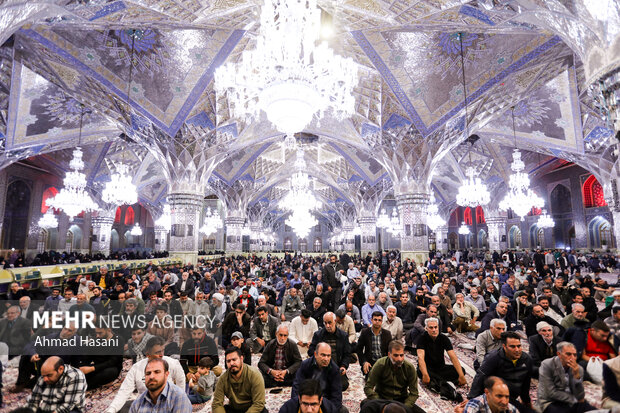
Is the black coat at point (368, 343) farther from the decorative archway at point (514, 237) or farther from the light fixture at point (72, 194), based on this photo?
the decorative archway at point (514, 237)

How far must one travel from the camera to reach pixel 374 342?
3.58 m

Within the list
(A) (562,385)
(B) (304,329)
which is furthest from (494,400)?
(B) (304,329)

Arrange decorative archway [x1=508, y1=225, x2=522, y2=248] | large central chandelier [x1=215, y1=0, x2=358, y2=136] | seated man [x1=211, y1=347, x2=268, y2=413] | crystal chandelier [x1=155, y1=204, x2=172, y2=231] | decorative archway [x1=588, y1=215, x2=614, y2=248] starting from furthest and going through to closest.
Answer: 1. crystal chandelier [x1=155, y1=204, x2=172, y2=231]
2. decorative archway [x1=508, y1=225, x2=522, y2=248]
3. decorative archway [x1=588, y1=215, x2=614, y2=248]
4. large central chandelier [x1=215, y1=0, x2=358, y2=136]
5. seated man [x1=211, y1=347, x2=268, y2=413]

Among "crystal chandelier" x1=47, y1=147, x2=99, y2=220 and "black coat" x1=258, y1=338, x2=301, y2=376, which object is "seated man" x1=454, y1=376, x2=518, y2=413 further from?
"crystal chandelier" x1=47, y1=147, x2=99, y2=220

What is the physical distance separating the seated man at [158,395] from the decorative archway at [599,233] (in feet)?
63.3

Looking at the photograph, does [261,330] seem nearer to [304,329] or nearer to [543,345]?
[304,329]

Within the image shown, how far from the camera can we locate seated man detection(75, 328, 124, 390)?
330cm

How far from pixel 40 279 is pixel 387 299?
778 cm

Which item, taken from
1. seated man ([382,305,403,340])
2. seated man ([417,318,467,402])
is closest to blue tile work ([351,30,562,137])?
seated man ([382,305,403,340])

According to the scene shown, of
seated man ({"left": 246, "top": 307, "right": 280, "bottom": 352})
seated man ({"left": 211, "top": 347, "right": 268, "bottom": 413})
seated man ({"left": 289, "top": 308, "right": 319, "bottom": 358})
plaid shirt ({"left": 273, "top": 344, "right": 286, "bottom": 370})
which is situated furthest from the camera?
seated man ({"left": 246, "top": 307, "right": 280, "bottom": 352})

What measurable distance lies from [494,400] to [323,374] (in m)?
1.25

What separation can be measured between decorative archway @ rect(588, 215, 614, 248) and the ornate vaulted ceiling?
16.3 ft

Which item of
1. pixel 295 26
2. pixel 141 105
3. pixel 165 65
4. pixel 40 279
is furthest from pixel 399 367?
pixel 141 105

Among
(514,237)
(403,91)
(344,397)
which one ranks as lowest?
(344,397)
